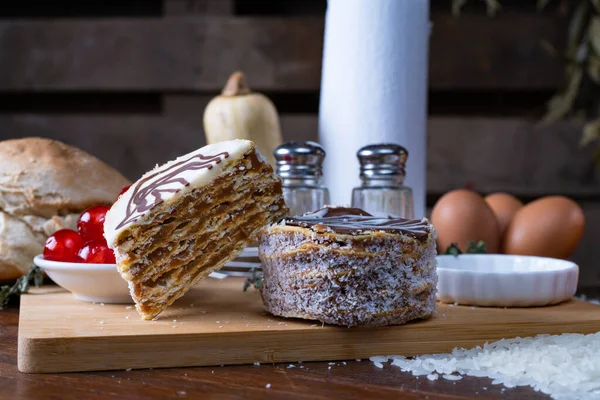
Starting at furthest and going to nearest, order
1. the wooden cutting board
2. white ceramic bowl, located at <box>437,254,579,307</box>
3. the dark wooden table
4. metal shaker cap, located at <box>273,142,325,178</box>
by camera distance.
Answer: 1. metal shaker cap, located at <box>273,142,325,178</box>
2. white ceramic bowl, located at <box>437,254,579,307</box>
3. the wooden cutting board
4. the dark wooden table

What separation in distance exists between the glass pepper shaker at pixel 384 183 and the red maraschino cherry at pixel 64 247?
20.8 inches

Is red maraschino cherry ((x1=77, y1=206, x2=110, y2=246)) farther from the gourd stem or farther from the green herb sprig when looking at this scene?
the gourd stem

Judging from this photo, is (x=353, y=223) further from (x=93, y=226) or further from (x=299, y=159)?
(x=93, y=226)

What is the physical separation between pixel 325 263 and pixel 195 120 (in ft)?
5.38

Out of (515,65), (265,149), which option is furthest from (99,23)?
(515,65)

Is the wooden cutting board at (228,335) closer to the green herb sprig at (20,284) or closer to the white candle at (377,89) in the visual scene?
the green herb sprig at (20,284)

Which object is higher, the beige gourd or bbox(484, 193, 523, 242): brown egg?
the beige gourd

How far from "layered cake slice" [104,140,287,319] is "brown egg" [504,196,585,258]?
2.22ft

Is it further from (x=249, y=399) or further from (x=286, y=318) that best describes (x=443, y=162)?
(x=249, y=399)

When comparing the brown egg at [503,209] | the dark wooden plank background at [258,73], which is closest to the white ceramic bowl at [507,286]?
the brown egg at [503,209]

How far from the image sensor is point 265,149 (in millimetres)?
1749

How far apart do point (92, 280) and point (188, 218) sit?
23cm

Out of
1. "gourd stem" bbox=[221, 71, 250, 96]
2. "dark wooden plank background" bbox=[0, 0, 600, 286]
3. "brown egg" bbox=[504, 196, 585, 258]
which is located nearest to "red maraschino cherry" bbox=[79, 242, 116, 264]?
"gourd stem" bbox=[221, 71, 250, 96]

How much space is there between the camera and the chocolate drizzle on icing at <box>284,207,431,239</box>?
3.14ft
